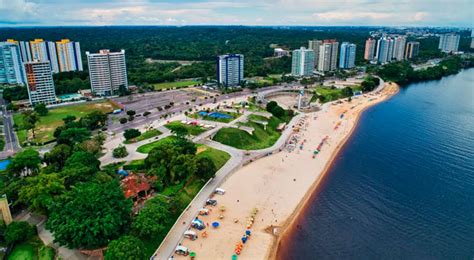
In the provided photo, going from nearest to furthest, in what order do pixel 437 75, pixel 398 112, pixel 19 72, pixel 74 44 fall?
pixel 398 112, pixel 19 72, pixel 74 44, pixel 437 75

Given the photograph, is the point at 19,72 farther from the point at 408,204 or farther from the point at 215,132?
the point at 408,204

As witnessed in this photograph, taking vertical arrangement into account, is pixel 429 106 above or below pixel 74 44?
below

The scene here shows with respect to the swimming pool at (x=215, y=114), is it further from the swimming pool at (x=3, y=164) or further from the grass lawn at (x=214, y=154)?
the swimming pool at (x=3, y=164)

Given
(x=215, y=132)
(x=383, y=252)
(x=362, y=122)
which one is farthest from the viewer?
(x=362, y=122)

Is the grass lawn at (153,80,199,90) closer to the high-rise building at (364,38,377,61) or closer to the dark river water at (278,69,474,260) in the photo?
the dark river water at (278,69,474,260)

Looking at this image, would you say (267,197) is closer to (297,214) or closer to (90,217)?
(297,214)

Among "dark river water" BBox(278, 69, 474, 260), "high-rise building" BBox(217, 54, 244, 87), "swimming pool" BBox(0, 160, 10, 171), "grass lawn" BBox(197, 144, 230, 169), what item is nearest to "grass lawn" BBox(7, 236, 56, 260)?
"swimming pool" BBox(0, 160, 10, 171)

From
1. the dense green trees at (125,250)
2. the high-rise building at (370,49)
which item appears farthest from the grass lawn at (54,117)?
the high-rise building at (370,49)

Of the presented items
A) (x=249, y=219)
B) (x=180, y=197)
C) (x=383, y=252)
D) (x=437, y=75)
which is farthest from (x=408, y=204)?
(x=437, y=75)
